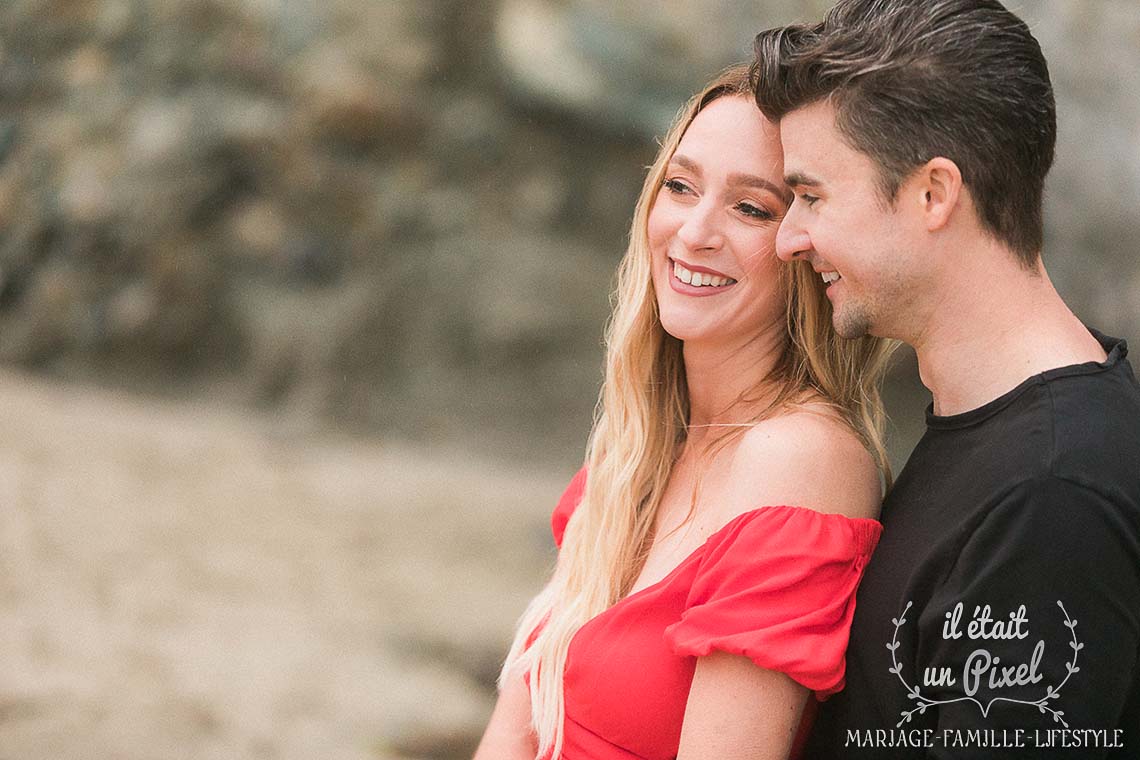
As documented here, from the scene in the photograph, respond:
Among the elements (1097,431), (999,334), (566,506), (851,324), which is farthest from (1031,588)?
(566,506)

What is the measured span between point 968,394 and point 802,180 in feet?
1.12

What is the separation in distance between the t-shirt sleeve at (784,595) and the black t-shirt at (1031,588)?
0.31ft

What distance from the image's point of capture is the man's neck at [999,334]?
1404mm

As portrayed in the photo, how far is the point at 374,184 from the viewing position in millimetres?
7090

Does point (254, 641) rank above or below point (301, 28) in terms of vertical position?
below

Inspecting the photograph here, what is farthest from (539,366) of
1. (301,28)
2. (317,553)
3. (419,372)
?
(301,28)

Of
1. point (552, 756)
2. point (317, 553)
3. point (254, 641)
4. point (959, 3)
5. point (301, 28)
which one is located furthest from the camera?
point (301, 28)

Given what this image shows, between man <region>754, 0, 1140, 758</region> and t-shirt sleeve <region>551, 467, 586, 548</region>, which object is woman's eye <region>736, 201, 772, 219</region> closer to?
man <region>754, 0, 1140, 758</region>

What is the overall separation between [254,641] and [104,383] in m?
2.57

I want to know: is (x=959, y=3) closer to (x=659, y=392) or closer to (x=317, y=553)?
(x=659, y=392)

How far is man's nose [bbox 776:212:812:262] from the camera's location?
159 centimetres

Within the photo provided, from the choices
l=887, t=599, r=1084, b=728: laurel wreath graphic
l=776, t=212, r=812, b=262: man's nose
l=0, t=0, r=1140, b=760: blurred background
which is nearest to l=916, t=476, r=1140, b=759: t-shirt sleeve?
l=887, t=599, r=1084, b=728: laurel wreath graphic

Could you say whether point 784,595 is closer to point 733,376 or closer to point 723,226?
point 733,376

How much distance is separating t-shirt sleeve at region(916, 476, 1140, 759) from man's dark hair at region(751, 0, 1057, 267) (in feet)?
1.17
